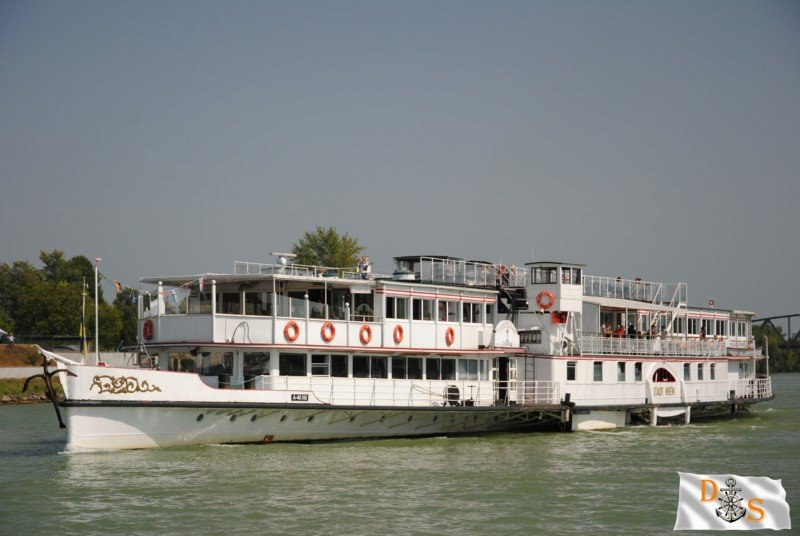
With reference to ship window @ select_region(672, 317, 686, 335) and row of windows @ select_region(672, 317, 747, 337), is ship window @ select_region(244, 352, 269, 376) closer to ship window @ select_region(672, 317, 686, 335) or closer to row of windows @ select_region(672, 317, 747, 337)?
row of windows @ select_region(672, 317, 747, 337)

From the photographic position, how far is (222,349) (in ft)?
96.6

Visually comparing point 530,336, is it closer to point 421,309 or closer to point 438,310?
point 438,310

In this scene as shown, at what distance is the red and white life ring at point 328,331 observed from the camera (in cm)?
3042

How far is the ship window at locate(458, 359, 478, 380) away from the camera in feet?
113

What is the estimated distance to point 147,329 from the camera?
30.7 m

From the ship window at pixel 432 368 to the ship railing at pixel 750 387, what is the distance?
16974 mm

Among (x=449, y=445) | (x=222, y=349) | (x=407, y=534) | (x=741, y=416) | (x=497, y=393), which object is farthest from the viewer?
(x=741, y=416)

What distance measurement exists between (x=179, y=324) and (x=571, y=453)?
12316 mm

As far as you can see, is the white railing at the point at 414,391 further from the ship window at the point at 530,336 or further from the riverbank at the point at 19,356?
the riverbank at the point at 19,356

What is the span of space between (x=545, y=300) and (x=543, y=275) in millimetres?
929

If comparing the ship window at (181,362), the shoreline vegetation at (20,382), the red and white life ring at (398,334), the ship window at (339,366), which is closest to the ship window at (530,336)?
the red and white life ring at (398,334)

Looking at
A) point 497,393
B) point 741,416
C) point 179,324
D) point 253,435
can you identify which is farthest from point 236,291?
point 741,416

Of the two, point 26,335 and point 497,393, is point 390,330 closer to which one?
point 497,393

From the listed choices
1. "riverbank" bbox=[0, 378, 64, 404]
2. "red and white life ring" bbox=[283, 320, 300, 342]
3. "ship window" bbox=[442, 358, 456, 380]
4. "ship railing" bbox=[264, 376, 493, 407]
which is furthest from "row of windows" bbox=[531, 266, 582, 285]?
"riverbank" bbox=[0, 378, 64, 404]
